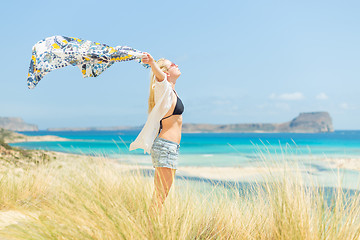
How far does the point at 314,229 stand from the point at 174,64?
7.55 ft

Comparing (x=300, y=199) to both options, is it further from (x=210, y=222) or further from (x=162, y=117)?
(x=162, y=117)

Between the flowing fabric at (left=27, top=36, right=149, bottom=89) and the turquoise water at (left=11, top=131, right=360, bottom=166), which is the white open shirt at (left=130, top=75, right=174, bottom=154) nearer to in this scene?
the flowing fabric at (left=27, top=36, right=149, bottom=89)

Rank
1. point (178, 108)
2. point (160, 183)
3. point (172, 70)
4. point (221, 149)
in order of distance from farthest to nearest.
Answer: point (221, 149) → point (172, 70) → point (178, 108) → point (160, 183)

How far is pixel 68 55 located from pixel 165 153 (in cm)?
156

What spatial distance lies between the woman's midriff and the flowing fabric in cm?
78

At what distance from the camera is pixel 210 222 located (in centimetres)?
349

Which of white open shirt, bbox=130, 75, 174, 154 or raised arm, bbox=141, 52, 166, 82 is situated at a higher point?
raised arm, bbox=141, 52, 166, 82

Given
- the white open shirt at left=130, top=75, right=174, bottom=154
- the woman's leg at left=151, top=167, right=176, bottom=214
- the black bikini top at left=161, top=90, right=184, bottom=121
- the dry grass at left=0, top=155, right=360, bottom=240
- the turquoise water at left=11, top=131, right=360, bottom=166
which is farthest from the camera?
the turquoise water at left=11, top=131, right=360, bottom=166

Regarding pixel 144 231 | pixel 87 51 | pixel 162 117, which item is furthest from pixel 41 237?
pixel 87 51

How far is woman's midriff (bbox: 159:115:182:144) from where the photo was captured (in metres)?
3.48

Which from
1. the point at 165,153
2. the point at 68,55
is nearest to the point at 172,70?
the point at 165,153

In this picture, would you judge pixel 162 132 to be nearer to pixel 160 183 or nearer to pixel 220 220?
pixel 160 183

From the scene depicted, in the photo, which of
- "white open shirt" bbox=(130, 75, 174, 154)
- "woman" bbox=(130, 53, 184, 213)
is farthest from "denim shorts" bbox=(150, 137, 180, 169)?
"white open shirt" bbox=(130, 75, 174, 154)

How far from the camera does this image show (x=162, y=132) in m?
3.53
